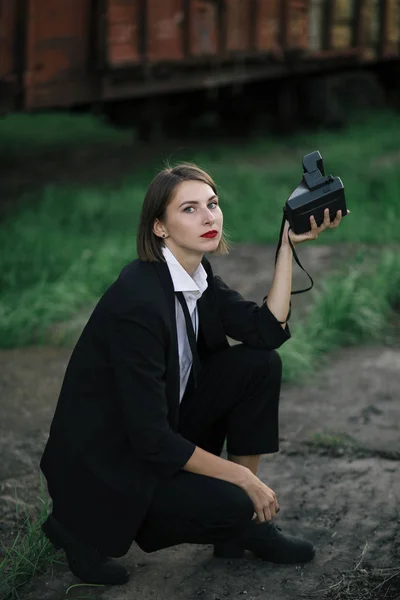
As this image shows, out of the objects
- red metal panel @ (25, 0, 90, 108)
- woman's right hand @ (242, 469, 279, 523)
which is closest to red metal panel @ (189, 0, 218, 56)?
red metal panel @ (25, 0, 90, 108)

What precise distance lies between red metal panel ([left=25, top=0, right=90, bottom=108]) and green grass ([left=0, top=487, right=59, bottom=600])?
4.98 metres

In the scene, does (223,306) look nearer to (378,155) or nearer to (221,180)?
(221,180)

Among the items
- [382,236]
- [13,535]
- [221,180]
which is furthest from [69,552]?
[221,180]

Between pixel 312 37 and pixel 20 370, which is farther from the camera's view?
pixel 312 37

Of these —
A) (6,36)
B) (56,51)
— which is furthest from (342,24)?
(6,36)

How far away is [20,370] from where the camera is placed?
4.59m

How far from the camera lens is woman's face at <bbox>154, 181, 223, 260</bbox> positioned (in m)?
2.62

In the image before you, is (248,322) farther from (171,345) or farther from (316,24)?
(316,24)

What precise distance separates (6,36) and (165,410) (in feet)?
17.6

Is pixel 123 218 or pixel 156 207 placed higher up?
pixel 156 207

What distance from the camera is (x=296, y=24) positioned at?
11.0 metres

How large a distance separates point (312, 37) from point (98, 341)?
9.44 m

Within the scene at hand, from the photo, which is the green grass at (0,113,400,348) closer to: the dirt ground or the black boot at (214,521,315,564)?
the dirt ground

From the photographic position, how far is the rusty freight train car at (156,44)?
24.2 feet
